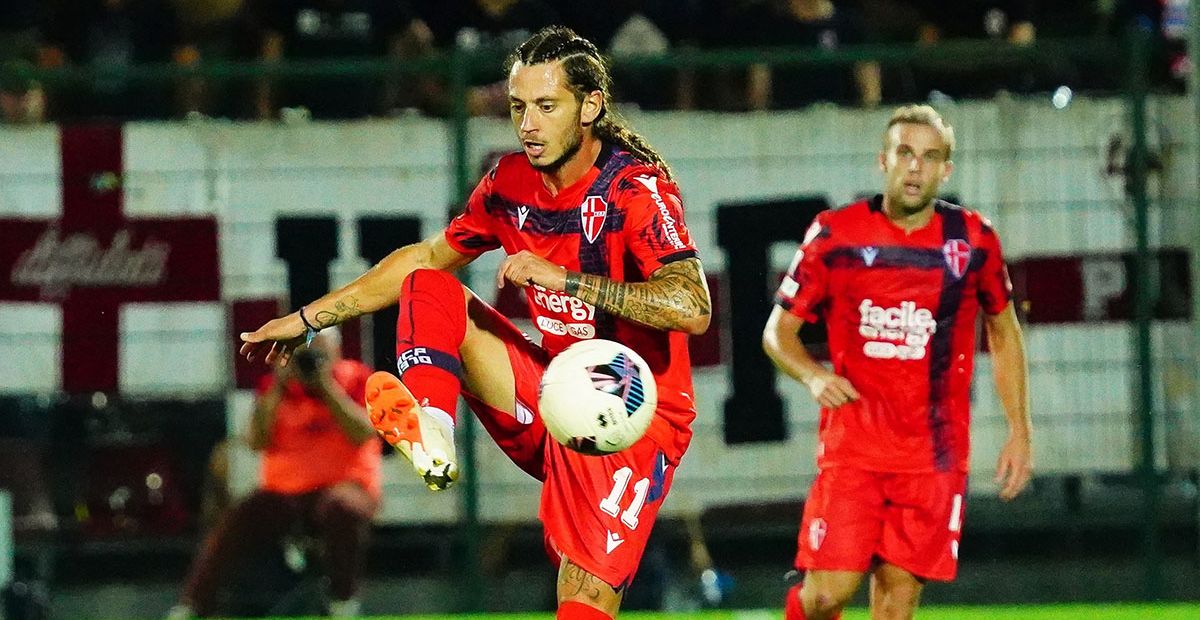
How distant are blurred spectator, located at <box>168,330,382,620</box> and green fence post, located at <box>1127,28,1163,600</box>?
361 centimetres

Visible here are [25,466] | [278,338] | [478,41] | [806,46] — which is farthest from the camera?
[478,41]

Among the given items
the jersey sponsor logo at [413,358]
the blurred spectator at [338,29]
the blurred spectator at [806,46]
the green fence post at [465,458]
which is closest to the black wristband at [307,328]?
the jersey sponsor logo at [413,358]

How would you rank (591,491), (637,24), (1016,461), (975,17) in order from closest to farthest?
1. (591,491)
2. (1016,461)
3. (637,24)
4. (975,17)

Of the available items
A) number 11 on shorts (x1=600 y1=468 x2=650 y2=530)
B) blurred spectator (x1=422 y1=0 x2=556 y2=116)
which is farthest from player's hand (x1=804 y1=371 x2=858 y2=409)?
blurred spectator (x1=422 y1=0 x2=556 y2=116)

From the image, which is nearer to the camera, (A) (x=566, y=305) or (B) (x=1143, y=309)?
(A) (x=566, y=305)

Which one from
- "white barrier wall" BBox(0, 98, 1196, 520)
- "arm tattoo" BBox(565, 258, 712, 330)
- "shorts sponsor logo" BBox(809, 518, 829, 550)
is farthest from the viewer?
"white barrier wall" BBox(0, 98, 1196, 520)

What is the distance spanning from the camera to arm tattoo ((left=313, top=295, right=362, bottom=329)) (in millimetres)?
5152

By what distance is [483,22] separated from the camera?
9.44m

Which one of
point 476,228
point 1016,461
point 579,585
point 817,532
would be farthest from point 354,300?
point 1016,461

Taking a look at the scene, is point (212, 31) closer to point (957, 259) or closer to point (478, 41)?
point (478, 41)

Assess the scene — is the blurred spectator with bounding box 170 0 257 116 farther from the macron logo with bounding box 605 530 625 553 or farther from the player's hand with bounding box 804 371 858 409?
the macron logo with bounding box 605 530 625 553

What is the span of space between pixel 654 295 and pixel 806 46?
4.86m

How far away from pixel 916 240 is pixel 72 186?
4350 millimetres

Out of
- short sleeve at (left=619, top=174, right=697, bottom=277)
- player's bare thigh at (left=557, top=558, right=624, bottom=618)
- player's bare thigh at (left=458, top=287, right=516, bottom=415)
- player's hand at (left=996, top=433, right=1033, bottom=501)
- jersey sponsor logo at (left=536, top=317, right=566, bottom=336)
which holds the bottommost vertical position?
player's bare thigh at (left=557, top=558, right=624, bottom=618)
